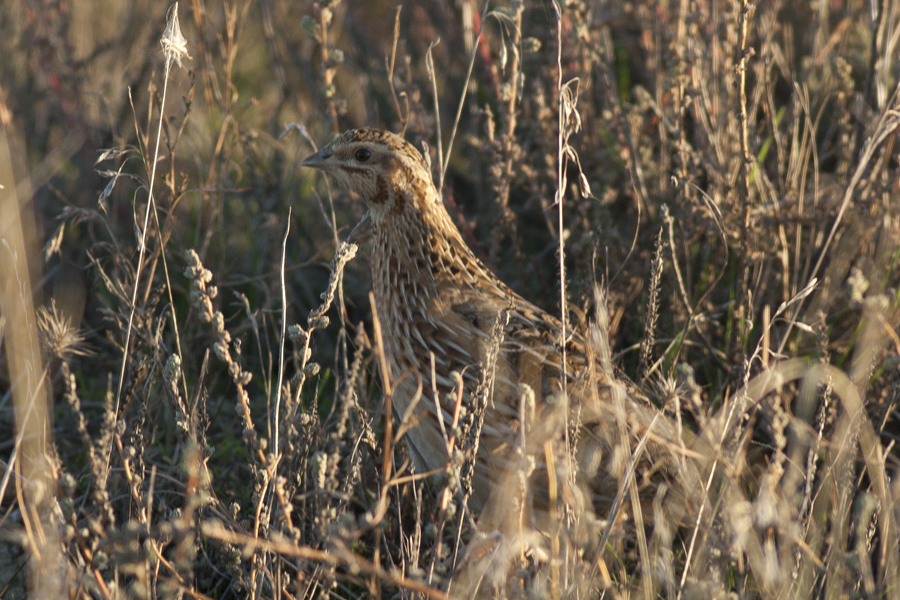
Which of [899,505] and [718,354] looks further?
[718,354]

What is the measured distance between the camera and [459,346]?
3066 mm

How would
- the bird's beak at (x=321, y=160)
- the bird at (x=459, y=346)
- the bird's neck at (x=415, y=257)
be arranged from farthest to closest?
the bird's beak at (x=321, y=160) → the bird's neck at (x=415, y=257) → the bird at (x=459, y=346)

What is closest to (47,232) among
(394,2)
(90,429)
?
(90,429)

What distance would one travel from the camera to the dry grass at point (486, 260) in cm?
215

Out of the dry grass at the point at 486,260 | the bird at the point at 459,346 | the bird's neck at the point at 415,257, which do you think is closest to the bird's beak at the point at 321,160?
the bird at the point at 459,346

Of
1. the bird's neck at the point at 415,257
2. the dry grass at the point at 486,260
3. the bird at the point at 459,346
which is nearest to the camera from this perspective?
the dry grass at the point at 486,260

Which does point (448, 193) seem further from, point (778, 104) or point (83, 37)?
point (83, 37)

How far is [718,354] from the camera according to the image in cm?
355

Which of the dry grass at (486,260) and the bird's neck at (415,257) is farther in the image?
the bird's neck at (415,257)

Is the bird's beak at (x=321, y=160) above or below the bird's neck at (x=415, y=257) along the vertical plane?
above

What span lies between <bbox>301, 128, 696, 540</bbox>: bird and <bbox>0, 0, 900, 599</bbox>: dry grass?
0.57 ft

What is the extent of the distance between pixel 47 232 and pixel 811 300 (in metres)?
3.94

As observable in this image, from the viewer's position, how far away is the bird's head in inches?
131

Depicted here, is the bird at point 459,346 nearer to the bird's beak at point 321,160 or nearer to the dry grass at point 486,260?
the bird's beak at point 321,160
